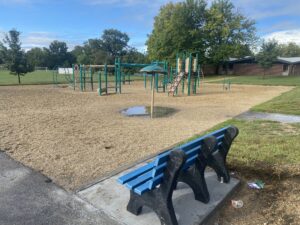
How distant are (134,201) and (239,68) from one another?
4901cm

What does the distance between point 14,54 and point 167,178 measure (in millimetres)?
22918

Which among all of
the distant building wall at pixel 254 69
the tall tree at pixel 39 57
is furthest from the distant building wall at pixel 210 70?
the tall tree at pixel 39 57

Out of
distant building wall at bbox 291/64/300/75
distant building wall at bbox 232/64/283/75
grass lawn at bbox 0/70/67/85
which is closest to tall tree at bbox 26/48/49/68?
grass lawn at bbox 0/70/67/85

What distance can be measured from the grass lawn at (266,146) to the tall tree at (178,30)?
1424 inches

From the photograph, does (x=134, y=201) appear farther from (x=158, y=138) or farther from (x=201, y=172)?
(x=158, y=138)

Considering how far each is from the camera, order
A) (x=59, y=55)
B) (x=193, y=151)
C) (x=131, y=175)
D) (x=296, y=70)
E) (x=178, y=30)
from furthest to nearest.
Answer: (x=59, y=55)
(x=296, y=70)
(x=178, y=30)
(x=193, y=151)
(x=131, y=175)

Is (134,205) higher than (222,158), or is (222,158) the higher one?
(222,158)

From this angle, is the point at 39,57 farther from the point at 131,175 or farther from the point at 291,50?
the point at 131,175

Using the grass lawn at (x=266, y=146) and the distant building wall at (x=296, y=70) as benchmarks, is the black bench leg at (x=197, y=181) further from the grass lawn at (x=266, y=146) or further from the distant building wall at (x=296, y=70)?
the distant building wall at (x=296, y=70)

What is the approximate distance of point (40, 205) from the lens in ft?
9.87

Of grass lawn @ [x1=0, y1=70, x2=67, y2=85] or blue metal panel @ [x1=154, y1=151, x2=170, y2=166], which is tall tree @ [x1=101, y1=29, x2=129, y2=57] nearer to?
grass lawn @ [x1=0, y1=70, x2=67, y2=85]

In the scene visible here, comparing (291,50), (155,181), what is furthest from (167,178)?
(291,50)

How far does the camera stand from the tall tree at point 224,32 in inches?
1715

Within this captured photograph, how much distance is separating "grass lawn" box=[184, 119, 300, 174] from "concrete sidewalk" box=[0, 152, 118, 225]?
2523 millimetres
